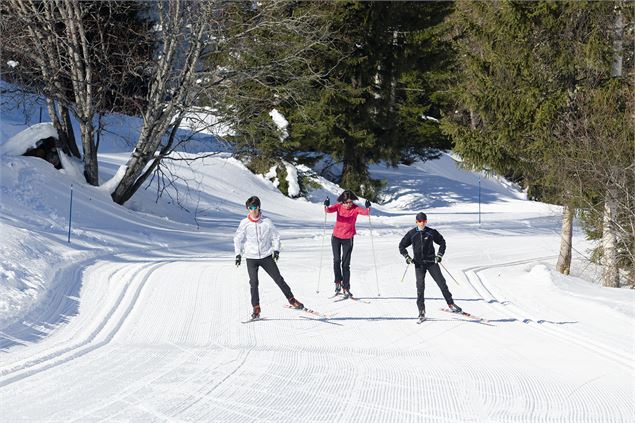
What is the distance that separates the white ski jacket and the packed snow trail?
3.29 ft

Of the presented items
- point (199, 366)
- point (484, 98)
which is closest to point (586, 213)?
point (484, 98)

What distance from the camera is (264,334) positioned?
401 inches

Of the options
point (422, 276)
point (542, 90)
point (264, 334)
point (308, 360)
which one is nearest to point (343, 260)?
point (422, 276)

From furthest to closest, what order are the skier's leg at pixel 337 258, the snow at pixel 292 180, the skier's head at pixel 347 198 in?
the snow at pixel 292 180
the skier's leg at pixel 337 258
the skier's head at pixel 347 198

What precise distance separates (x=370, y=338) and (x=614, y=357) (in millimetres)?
3050

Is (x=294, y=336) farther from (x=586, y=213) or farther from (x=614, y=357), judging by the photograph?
(x=586, y=213)

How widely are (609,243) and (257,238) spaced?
11421 mm

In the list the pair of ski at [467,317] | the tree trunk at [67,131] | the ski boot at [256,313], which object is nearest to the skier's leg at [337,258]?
the pair of ski at [467,317]

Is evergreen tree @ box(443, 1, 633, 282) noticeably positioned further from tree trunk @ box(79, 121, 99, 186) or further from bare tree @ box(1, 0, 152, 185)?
tree trunk @ box(79, 121, 99, 186)

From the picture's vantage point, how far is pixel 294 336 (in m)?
10.2

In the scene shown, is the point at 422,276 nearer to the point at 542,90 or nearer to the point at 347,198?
the point at 347,198

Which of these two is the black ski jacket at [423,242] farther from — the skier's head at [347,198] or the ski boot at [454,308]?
the skier's head at [347,198]

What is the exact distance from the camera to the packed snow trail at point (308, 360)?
7.03m

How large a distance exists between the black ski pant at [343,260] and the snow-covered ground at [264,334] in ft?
1.44
